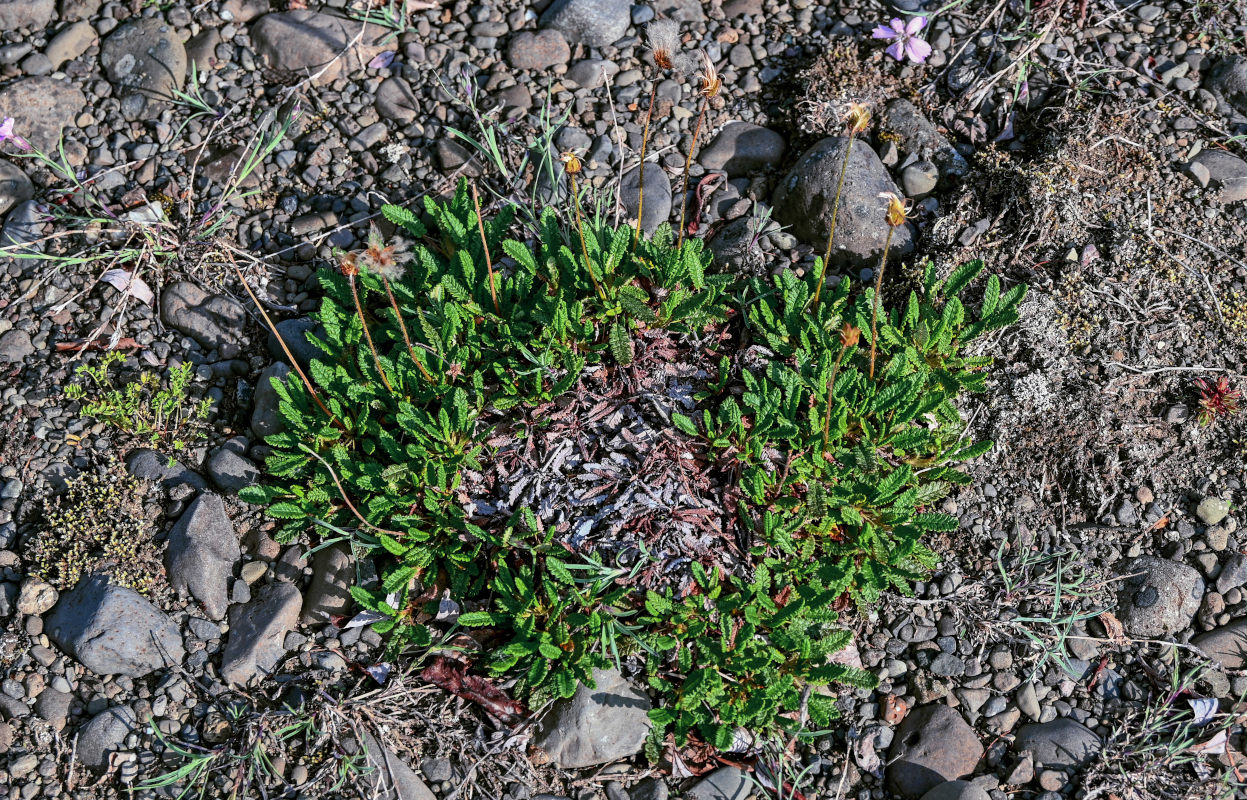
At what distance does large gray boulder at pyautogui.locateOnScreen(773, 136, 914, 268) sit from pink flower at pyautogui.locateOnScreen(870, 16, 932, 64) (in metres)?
0.52

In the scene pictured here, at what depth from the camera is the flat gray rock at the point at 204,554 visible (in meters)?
3.25

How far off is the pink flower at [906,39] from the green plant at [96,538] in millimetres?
3422

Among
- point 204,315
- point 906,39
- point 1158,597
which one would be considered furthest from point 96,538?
point 906,39

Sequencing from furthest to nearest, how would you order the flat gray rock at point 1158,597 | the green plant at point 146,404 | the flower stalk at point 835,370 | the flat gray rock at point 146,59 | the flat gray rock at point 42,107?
the flat gray rock at point 146,59 → the flat gray rock at point 42,107 → the green plant at point 146,404 → the flat gray rock at point 1158,597 → the flower stalk at point 835,370

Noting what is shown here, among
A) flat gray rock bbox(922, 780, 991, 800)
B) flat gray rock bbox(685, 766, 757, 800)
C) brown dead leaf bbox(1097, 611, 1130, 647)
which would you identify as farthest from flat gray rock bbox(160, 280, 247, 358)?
brown dead leaf bbox(1097, 611, 1130, 647)

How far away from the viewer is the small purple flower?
3596mm

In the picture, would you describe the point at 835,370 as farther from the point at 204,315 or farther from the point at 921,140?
the point at 204,315

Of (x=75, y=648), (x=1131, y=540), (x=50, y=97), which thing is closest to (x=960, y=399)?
(x=1131, y=540)

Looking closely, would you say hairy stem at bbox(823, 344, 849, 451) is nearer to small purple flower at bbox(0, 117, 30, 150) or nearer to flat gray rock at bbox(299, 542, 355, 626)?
flat gray rock at bbox(299, 542, 355, 626)

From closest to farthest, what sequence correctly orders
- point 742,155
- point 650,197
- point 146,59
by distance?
point 650,197 < point 742,155 < point 146,59

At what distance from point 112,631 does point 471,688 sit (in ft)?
3.77

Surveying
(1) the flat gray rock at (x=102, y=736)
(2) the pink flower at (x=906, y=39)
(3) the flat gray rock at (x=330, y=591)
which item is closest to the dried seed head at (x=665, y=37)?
(2) the pink flower at (x=906, y=39)

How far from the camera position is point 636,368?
3.45m

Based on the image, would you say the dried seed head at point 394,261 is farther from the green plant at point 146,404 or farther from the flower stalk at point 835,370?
the flower stalk at point 835,370
